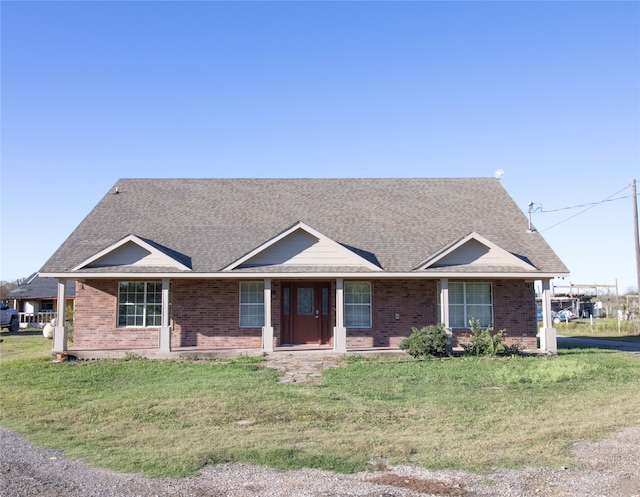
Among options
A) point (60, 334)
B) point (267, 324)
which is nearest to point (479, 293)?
point (267, 324)

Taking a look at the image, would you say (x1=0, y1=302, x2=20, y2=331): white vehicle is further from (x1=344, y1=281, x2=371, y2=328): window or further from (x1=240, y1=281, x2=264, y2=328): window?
(x1=344, y1=281, x2=371, y2=328): window

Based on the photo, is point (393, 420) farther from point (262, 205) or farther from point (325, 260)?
point (262, 205)

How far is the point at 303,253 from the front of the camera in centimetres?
1916

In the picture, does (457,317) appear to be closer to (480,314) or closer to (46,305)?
(480,314)

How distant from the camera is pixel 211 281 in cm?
1969

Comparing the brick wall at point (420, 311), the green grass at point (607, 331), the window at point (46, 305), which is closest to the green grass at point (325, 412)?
the brick wall at point (420, 311)

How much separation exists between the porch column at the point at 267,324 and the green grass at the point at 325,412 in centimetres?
176

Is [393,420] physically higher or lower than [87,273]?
lower

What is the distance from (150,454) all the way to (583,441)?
19.0 ft

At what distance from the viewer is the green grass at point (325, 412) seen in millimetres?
7674

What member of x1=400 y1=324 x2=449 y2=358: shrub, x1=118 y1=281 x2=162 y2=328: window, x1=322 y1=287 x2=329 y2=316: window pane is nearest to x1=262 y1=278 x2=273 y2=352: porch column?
x1=322 y1=287 x2=329 y2=316: window pane

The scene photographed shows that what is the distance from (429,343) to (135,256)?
936 centimetres

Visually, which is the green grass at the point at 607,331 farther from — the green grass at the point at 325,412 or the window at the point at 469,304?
the green grass at the point at 325,412

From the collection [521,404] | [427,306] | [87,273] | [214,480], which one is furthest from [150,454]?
[427,306]
